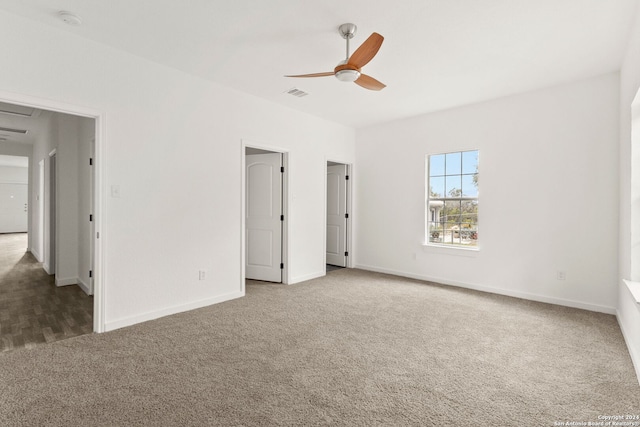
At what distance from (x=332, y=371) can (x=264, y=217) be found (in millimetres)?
3196

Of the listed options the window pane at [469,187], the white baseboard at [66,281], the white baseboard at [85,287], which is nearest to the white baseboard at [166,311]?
the white baseboard at [85,287]

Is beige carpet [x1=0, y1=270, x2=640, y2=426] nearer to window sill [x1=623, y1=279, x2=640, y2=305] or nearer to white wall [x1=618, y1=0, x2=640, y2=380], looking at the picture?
white wall [x1=618, y1=0, x2=640, y2=380]

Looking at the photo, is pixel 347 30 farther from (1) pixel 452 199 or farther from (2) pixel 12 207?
(2) pixel 12 207

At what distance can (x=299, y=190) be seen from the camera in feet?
17.3

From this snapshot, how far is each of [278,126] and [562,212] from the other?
3.92m

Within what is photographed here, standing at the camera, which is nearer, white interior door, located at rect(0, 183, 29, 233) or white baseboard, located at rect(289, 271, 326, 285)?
white baseboard, located at rect(289, 271, 326, 285)

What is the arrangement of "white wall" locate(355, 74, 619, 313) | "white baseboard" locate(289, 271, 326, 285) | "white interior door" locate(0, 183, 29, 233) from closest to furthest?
"white wall" locate(355, 74, 619, 313)
"white baseboard" locate(289, 271, 326, 285)
"white interior door" locate(0, 183, 29, 233)

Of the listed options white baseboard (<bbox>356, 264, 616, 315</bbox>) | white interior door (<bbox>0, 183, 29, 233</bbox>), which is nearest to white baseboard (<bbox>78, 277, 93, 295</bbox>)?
white baseboard (<bbox>356, 264, 616, 315</bbox>)

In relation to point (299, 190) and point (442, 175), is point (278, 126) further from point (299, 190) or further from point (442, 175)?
point (442, 175)

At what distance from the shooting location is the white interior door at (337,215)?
6414mm

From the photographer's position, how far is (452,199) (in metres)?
5.15

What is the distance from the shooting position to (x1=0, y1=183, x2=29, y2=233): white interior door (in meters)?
12.1

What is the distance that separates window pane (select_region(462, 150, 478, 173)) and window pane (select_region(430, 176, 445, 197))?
385 millimetres

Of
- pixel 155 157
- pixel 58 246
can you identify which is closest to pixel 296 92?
pixel 155 157
